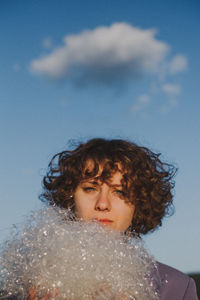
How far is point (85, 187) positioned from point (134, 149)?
0.68 metres

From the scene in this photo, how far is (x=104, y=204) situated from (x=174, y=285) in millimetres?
727

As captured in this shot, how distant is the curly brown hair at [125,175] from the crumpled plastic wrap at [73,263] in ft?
3.52

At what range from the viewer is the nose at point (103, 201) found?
113 inches

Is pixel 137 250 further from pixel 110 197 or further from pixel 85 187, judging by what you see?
pixel 85 187

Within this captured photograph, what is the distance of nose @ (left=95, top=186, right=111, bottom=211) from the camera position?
9.39 feet

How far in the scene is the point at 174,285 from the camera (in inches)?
111

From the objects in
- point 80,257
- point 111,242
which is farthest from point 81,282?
point 111,242

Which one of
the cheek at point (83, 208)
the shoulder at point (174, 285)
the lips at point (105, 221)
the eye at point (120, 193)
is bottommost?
the shoulder at point (174, 285)

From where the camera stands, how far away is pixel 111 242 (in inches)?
80.6

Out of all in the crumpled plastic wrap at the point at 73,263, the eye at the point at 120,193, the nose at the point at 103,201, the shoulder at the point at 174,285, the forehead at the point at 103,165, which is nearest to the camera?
the crumpled plastic wrap at the point at 73,263

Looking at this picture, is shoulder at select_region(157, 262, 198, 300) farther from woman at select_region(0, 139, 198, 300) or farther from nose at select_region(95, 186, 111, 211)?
nose at select_region(95, 186, 111, 211)

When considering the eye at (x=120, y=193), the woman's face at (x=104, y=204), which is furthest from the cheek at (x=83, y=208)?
the eye at (x=120, y=193)

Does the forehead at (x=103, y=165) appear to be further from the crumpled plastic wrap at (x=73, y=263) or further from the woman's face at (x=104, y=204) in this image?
the crumpled plastic wrap at (x=73, y=263)

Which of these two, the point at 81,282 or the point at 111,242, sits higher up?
the point at 111,242
